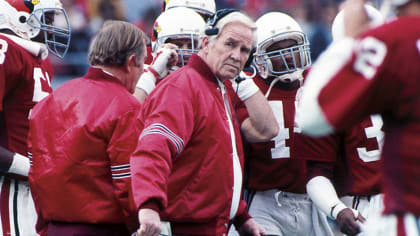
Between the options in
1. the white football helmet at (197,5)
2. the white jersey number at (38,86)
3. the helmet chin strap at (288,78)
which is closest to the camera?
the white jersey number at (38,86)

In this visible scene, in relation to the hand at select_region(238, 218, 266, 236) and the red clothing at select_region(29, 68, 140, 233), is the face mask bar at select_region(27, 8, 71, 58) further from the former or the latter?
the hand at select_region(238, 218, 266, 236)

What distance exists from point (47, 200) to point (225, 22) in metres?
1.21

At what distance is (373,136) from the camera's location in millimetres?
4246

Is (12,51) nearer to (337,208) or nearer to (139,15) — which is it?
(337,208)

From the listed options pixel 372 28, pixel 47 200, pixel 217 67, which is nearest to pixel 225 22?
pixel 217 67

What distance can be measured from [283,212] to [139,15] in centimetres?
780

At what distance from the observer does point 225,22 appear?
12.0ft

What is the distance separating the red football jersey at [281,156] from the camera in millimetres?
4492

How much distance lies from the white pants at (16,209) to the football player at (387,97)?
2.50 meters

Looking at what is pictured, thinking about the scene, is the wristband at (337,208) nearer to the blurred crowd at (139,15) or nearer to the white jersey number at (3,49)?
the white jersey number at (3,49)

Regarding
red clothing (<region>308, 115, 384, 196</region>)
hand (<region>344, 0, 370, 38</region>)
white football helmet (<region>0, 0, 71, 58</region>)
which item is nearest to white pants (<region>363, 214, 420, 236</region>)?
hand (<region>344, 0, 370, 38</region>)

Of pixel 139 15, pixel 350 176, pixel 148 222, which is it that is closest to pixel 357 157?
pixel 350 176

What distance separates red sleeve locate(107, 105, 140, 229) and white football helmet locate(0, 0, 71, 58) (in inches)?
57.0

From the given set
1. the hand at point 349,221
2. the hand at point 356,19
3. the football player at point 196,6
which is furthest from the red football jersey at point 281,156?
the hand at point 356,19
